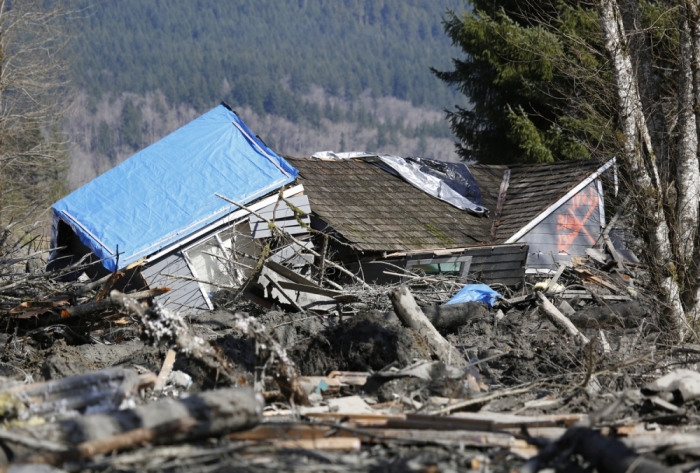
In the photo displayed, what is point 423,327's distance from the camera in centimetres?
886

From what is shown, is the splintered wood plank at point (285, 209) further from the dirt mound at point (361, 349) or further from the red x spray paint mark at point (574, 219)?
the dirt mound at point (361, 349)

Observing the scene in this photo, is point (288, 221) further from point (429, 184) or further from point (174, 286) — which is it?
point (429, 184)

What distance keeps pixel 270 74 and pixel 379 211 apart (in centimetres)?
14693

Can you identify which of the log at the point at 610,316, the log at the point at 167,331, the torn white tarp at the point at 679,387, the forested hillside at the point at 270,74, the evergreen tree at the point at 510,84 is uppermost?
the forested hillside at the point at 270,74

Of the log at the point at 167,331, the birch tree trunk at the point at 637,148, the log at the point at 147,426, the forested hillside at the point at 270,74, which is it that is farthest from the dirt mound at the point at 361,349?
the forested hillside at the point at 270,74

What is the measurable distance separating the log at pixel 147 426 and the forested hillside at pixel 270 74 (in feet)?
309

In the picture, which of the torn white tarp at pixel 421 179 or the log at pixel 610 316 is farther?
the torn white tarp at pixel 421 179

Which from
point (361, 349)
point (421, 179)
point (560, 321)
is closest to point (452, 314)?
point (560, 321)

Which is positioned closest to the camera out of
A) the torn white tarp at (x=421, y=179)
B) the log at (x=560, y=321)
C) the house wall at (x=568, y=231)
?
the log at (x=560, y=321)

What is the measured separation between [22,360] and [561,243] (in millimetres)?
10853

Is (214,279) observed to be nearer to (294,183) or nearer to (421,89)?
(294,183)

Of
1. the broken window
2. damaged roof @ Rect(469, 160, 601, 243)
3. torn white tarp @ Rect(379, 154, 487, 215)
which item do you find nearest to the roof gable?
damaged roof @ Rect(469, 160, 601, 243)

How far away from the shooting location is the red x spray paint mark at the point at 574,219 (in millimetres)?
17172

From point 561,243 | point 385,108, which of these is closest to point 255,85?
point 385,108
